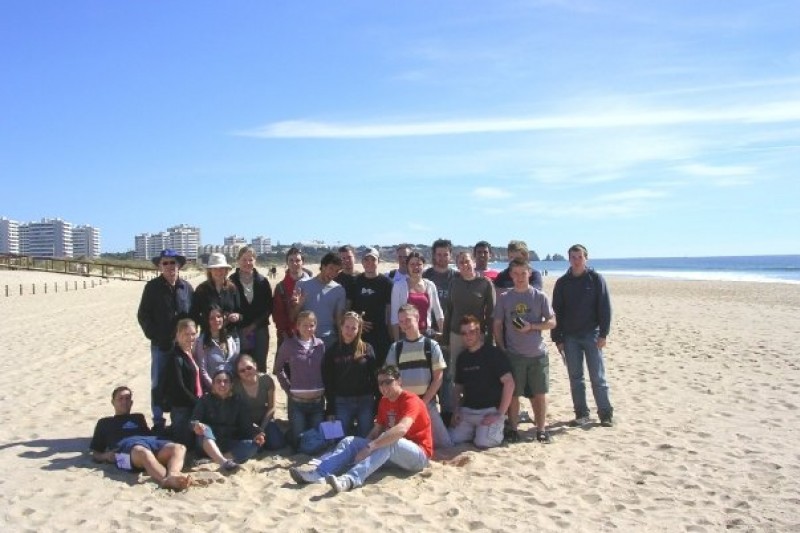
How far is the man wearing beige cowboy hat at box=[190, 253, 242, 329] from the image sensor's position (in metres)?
6.34

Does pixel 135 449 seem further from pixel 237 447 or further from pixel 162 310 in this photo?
pixel 162 310

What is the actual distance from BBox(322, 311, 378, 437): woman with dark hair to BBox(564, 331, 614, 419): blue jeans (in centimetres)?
220

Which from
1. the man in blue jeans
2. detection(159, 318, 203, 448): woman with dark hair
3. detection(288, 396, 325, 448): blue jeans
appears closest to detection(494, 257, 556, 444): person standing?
the man in blue jeans

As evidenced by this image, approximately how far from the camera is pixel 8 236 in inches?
5930

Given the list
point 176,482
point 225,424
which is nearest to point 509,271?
point 225,424

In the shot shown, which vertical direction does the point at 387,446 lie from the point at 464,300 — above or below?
below

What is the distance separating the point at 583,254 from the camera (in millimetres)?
6938

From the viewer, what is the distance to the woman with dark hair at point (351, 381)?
6289 mm

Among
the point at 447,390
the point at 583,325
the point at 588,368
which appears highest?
the point at 583,325

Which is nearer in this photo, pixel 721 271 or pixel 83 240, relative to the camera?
pixel 721 271

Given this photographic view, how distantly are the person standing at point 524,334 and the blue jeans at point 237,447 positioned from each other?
8.08ft

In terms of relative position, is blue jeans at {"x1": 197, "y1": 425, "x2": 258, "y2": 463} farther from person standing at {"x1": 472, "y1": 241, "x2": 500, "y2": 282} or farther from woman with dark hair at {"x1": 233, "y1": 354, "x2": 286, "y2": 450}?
person standing at {"x1": 472, "y1": 241, "x2": 500, "y2": 282}

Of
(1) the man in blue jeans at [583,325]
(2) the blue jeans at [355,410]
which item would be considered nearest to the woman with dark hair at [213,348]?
(2) the blue jeans at [355,410]

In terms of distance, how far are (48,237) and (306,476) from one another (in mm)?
164392
